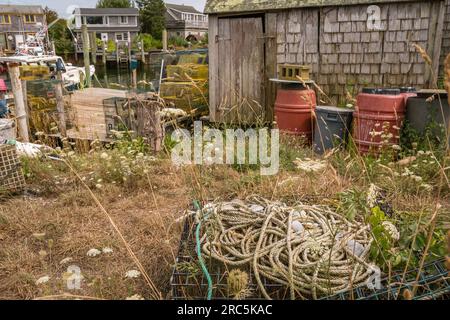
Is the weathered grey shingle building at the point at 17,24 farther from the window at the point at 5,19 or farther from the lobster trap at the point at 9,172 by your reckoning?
the lobster trap at the point at 9,172

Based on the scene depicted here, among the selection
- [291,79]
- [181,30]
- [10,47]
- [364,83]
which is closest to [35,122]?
[291,79]

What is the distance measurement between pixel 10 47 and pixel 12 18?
148 inches

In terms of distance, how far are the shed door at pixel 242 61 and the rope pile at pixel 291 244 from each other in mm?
5009

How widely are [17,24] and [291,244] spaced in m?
55.3

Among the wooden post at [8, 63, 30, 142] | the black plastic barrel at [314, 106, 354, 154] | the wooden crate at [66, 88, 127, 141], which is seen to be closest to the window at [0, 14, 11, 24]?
the wooden post at [8, 63, 30, 142]

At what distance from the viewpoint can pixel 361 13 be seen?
22.9ft

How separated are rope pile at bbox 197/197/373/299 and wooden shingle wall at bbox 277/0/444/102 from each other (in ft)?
16.4

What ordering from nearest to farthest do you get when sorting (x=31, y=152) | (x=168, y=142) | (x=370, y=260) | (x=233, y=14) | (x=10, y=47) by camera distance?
(x=370, y=260) < (x=31, y=152) < (x=168, y=142) < (x=233, y=14) < (x=10, y=47)

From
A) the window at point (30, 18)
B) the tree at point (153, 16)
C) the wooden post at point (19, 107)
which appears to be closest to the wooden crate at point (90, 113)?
the wooden post at point (19, 107)

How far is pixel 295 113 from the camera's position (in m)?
6.29

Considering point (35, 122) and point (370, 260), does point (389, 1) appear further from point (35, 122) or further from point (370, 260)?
point (35, 122)

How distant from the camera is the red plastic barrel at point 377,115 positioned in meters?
5.13

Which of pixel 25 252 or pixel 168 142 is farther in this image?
pixel 168 142

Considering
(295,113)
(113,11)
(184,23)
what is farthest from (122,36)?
(295,113)
